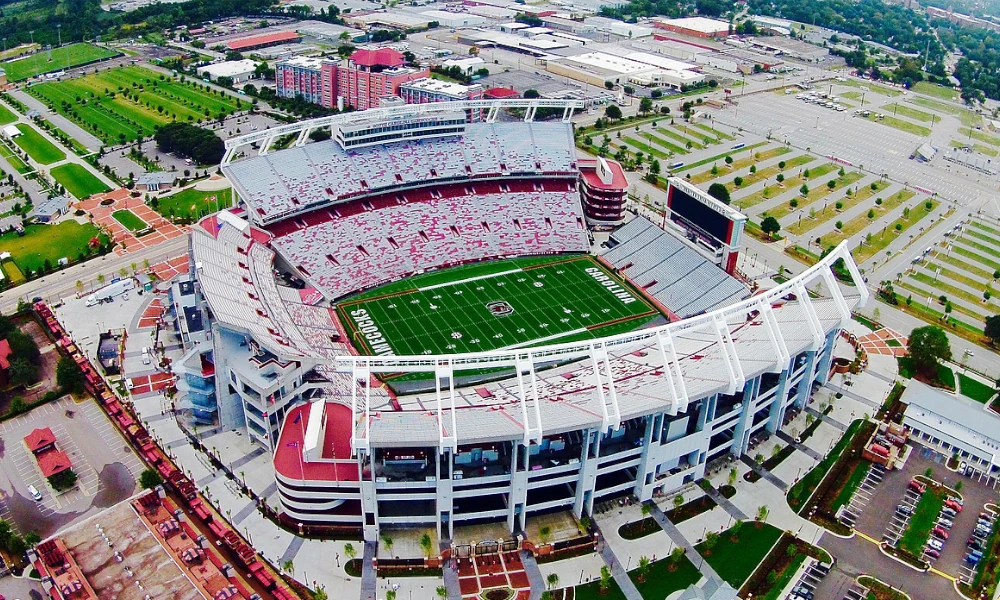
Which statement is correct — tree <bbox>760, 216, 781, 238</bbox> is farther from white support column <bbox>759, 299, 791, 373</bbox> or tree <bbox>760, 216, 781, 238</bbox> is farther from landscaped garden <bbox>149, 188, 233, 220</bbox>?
landscaped garden <bbox>149, 188, 233, 220</bbox>

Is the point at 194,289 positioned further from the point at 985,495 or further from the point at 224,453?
the point at 985,495

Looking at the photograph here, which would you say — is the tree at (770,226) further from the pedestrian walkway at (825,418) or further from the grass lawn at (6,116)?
the grass lawn at (6,116)

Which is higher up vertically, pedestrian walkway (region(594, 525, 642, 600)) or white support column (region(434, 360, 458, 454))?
white support column (region(434, 360, 458, 454))

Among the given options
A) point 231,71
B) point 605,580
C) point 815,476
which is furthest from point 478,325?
point 231,71

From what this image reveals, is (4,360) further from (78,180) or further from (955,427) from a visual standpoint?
(955,427)

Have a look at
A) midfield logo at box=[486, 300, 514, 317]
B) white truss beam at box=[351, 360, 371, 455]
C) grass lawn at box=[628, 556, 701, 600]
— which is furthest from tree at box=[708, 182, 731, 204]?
white truss beam at box=[351, 360, 371, 455]

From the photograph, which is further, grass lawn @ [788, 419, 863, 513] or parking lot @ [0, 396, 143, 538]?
grass lawn @ [788, 419, 863, 513]

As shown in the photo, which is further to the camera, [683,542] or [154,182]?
[154,182]
